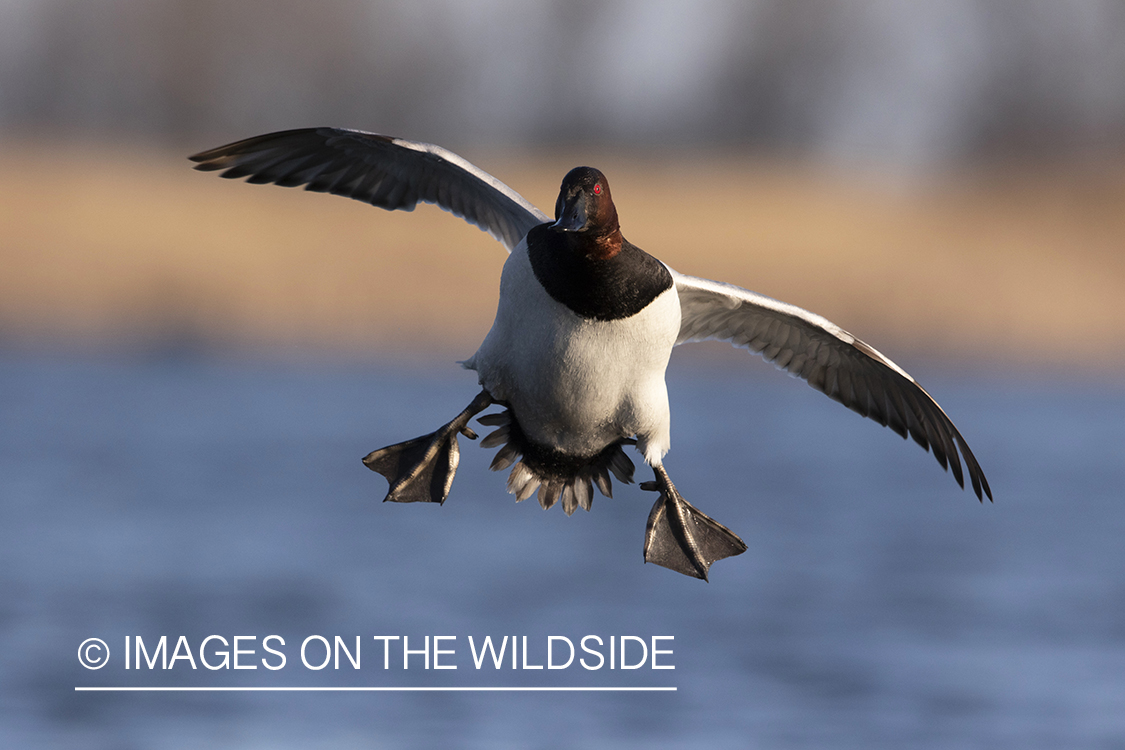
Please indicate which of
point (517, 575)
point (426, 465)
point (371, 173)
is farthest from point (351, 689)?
point (371, 173)

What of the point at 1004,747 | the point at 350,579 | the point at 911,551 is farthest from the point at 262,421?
the point at 1004,747

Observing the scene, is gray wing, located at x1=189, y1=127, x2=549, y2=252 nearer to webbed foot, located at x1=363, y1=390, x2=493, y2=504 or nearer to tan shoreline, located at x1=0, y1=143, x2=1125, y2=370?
webbed foot, located at x1=363, y1=390, x2=493, y2=504

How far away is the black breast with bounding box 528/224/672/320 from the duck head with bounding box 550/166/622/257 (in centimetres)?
5

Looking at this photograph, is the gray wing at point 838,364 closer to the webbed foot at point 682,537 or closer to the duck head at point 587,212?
the webbed foot at point 682,537

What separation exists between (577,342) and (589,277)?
0.28 m

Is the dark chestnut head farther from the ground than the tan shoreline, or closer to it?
closer to it

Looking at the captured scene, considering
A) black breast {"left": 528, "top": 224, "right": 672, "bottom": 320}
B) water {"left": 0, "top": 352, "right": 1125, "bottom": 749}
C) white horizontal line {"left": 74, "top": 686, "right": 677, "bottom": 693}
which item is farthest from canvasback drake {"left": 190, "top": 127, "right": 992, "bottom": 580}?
white horizontal line {"left": 74, "top": 686, "right": 677, "bottom": 693}

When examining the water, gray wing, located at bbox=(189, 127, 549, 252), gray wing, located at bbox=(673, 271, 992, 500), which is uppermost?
the water

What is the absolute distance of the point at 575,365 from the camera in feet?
19.2

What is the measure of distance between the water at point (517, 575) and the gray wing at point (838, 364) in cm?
544

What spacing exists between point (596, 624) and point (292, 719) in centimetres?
389

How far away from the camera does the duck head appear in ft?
18.0

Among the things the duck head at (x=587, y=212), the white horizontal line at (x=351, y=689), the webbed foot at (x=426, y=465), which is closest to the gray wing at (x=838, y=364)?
the duck head at (x=587, y=212)

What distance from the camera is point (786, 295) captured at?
20.5m
